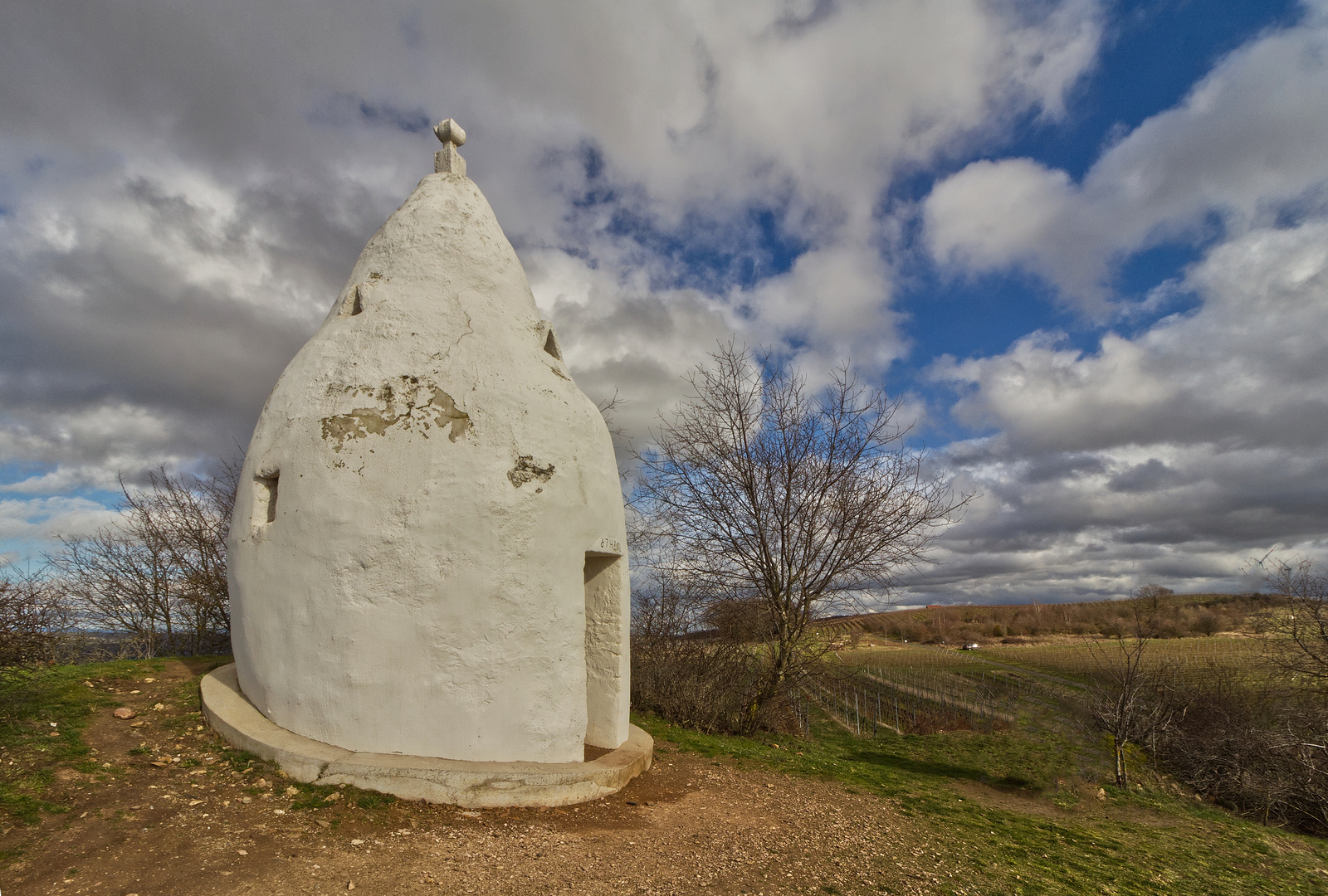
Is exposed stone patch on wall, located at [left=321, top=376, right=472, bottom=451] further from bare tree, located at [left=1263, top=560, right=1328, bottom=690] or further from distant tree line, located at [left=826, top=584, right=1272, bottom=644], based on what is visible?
distant tree line, located at [left=826, top=584, right=1272, bottom=644]

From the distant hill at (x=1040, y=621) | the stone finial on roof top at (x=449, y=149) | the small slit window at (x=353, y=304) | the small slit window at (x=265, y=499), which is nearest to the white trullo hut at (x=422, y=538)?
the small slit window at (x=265, y=499)

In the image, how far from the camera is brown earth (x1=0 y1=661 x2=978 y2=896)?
3709mm

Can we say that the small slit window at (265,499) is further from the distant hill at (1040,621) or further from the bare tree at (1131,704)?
the distant hill at (1040,621)

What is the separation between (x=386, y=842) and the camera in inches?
165

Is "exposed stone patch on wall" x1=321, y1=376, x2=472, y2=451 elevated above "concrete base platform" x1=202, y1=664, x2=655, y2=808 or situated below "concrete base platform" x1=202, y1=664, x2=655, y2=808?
above

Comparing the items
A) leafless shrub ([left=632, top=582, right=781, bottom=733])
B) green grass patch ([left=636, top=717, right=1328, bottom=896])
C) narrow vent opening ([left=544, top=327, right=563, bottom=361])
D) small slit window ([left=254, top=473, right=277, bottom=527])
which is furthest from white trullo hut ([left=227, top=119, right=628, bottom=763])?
leafless shrub ([left=632, top=582, right=781, bottom=733])

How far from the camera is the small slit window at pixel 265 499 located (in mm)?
A: 5766

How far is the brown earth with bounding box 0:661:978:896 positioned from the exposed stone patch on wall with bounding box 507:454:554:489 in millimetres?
2634

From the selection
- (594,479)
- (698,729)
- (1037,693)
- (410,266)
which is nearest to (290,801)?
(594,479)

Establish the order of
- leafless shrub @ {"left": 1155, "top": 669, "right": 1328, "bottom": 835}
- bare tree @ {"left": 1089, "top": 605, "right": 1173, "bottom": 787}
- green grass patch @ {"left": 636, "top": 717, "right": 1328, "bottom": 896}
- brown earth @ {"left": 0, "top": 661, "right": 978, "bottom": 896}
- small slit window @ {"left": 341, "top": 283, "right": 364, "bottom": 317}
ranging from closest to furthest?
brown earth @ {"left": 0, "top": 661, "right": 978, "bottom": 896} < green grass patch @ {"left": 636, "top": 717, "right": 1328, "bottom": 896} < small slit window @ {"left": 341, "top": 283, "right": 364, "bottom": 317} < leafless shrub @ {"left": 1155, "top": 669, "right": 1328, "bottom": 835} < bare tree @ {"left": 1089, "top": 605, "right": 1173, "bottom": 787}

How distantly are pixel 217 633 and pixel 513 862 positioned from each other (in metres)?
12.3

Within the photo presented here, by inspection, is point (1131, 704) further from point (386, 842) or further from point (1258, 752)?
point (386, 842)

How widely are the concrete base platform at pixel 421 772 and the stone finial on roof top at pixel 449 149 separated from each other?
6.24 m

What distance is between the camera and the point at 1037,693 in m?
22.0
